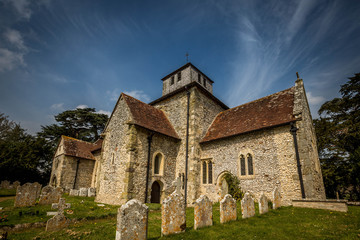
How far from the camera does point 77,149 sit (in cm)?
2167

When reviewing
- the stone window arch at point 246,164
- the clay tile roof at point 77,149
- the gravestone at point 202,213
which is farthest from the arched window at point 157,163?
the clay tile roof at point 77,149

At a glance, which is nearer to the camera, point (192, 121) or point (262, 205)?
point (262, 205)

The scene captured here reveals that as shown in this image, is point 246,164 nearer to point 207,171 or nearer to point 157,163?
point 207,171

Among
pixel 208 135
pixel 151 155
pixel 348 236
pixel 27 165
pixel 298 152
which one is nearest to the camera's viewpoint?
→ pixel 348 236

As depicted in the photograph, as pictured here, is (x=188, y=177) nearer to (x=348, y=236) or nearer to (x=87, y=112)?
(x=348, y=236)

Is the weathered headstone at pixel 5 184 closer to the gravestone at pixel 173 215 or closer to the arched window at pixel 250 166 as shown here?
the gravestone at pixel 173 215

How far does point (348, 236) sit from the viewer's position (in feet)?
17.8

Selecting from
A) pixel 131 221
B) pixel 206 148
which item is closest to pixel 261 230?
pixel 131 221

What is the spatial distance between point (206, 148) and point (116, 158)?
7.05 meters

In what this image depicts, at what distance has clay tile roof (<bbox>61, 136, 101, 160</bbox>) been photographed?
2071 centimetres

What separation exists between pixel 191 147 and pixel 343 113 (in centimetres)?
1762

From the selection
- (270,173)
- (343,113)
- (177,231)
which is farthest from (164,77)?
(343,113)

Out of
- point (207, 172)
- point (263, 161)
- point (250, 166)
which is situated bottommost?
point (207, 172)

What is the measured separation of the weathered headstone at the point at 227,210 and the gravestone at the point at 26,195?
438 inches
